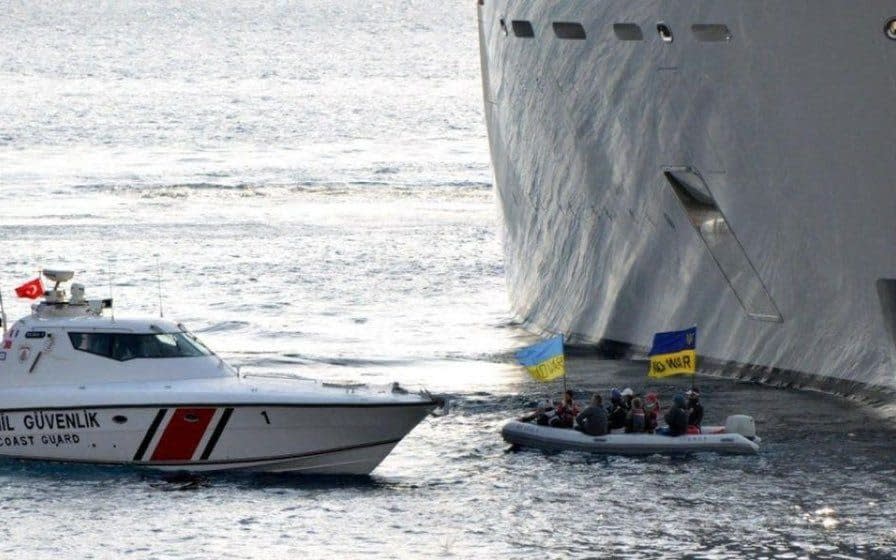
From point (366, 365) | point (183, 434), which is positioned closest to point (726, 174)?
point (366, 365)

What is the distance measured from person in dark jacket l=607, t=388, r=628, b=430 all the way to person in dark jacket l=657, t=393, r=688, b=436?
2.46ft

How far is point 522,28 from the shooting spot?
3694 cm

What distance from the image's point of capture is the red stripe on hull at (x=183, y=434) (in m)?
27.0

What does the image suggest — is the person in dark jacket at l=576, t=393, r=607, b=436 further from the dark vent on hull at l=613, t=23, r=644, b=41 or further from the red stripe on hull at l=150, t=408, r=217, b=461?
the dark vent on hull at l=613, t=23, r=644, b=41

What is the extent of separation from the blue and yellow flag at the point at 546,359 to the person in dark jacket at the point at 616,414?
90cm

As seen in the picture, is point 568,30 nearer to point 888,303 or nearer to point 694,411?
point 694,411

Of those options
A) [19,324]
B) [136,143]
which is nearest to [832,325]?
[19,324]

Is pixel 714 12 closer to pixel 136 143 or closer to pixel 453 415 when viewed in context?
pixel 453 415

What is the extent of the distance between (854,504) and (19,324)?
39.9ft

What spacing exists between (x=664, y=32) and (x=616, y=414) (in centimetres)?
639

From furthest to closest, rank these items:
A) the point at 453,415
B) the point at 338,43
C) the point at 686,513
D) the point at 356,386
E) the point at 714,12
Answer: the point at 338,43
the point at 453,415
the point at 714,12
the point at 356,386
the point at 686,513

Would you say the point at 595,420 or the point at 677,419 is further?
the point at 595,420

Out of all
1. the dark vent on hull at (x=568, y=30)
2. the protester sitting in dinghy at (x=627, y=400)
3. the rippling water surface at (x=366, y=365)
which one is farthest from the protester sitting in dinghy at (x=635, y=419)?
the dark vent on hull at (x=568, y=30)

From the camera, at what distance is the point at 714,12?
30125mm
